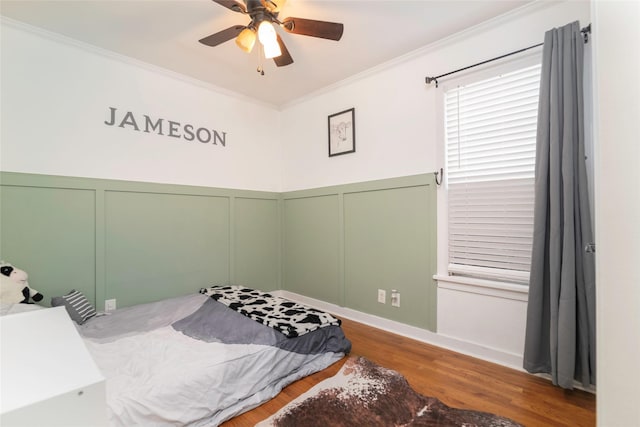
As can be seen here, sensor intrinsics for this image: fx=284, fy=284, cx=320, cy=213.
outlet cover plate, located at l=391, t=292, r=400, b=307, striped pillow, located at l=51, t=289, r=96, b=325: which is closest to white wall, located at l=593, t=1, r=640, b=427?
outlet cover plate, located at l=391, t=292, r=400, b=307

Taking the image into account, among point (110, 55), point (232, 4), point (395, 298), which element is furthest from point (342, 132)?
point (110, 55)

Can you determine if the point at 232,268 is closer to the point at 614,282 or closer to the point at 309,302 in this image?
the point at 309,302

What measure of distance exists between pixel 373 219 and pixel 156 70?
2.58m

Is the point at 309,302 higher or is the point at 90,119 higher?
the point at 90,119

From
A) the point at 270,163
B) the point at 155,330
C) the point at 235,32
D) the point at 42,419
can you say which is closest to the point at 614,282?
the point at 42,419

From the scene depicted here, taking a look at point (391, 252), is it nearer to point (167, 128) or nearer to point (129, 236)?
point (129, 236)

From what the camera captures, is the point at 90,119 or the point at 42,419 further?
the point at 90,119

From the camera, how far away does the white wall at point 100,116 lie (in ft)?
7.02

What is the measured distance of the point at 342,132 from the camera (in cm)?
306

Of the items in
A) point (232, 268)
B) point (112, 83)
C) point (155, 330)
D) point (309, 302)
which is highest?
point (112, 83)

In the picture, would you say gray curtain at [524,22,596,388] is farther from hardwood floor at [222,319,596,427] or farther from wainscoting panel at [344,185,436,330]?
wainscoting panel at [344,185,436,330]

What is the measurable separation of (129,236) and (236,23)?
2044 millimetres

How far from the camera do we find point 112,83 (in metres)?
2.53

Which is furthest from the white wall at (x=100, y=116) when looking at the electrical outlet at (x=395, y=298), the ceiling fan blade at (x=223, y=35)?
the electrical outlet at (x=395, y=298)
